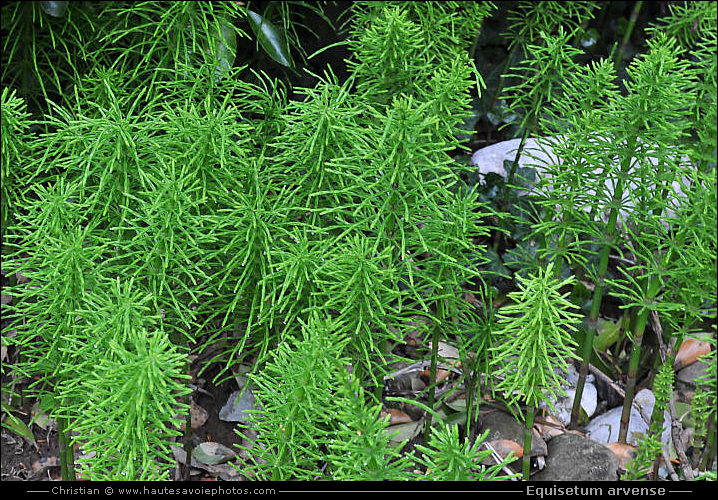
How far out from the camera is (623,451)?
1585mm

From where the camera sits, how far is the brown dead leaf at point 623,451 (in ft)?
5.16

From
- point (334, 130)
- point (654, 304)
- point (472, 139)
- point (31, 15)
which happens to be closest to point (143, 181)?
point (334, 130)

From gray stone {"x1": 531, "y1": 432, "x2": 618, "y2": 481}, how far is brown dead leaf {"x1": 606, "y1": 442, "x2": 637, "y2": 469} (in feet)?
0.25

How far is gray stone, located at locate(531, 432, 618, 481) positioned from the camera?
1.47m

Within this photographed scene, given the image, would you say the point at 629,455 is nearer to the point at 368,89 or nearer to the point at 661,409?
the point at 661,409

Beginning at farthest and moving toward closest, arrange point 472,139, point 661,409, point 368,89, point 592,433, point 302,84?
point 472,139 → point 302,84 → point 592,433 → point 368,89 → point 661,409

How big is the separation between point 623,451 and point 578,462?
5.4 inches

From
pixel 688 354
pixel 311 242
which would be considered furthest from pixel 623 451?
pixel 311 242

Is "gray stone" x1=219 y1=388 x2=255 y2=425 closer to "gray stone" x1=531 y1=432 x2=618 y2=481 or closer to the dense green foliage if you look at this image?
the dense green foliage

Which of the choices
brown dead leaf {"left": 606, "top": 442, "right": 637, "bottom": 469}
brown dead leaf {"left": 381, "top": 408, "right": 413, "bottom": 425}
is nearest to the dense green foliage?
brown dead leaf {"left": 381, "top": 408, "right": 413, "bottom": 425}

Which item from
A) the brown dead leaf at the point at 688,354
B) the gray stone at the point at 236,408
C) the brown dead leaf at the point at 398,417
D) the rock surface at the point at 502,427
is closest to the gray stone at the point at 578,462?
the rock surface at the point at 502,427

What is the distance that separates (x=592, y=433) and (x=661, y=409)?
283 mm

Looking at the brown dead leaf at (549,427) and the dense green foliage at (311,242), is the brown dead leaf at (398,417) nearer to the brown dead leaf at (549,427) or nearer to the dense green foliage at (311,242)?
the dense green foliage at (311,242)
